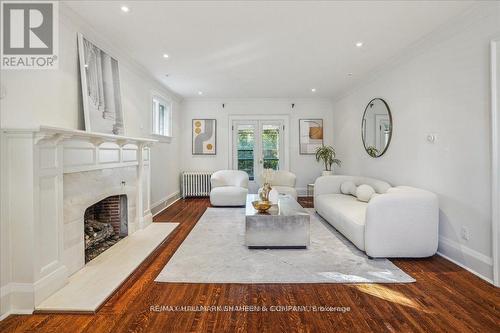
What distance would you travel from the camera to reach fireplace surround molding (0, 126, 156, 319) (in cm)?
198

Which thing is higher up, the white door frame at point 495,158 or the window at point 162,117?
the window at point 162,117

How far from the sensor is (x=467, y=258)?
2730mm

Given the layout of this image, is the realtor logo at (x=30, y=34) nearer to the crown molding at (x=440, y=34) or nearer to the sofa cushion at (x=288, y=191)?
the crown molding at (x=440, y=34)

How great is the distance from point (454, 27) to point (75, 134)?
4.02 metres

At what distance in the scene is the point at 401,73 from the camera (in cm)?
396

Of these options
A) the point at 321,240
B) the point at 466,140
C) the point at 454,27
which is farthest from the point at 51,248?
the point at 454,27

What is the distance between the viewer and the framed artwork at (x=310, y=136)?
7.37m

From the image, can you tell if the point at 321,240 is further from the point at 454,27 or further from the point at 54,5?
the point at 54,5

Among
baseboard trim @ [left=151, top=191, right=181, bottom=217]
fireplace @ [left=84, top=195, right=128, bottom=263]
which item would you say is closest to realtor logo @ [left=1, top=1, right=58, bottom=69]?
fireplace @ [left=84, top=195, right=128, bottom=263]

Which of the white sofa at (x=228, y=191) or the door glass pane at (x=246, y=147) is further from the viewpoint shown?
the door glass pane at (x=246, y=147)

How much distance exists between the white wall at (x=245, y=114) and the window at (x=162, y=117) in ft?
3.12

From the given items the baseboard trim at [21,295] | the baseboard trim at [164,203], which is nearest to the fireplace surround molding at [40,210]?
the baseboard trim at [21,295]

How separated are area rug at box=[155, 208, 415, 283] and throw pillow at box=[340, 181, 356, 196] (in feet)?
3.71

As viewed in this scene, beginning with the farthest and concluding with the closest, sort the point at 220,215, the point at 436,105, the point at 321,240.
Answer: the point at 220,215
the point at 321,240
the point at 436,105
